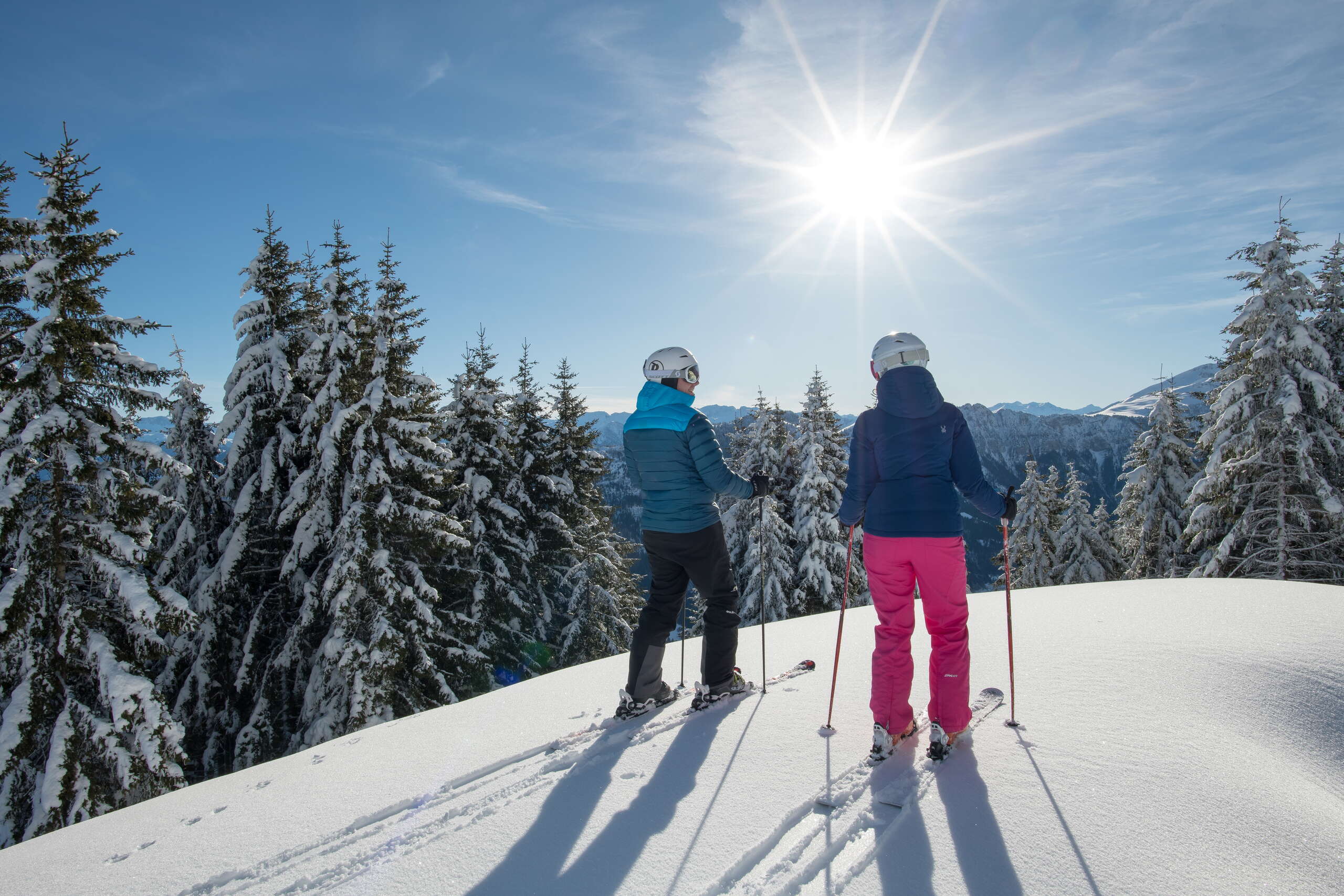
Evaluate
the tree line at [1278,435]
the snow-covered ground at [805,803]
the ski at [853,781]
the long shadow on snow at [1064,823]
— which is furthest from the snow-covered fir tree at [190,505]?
the tree line at [1278,435]

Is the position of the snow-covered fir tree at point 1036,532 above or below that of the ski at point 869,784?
below

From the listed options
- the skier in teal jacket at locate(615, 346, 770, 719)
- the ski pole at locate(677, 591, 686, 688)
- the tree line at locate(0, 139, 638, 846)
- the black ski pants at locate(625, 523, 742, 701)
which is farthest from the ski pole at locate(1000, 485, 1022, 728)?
the tree line at locate(0, 139, 638, 846)

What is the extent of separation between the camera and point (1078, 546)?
89.6 feet

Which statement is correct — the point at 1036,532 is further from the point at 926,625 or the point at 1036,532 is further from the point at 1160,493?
the point at 926,625

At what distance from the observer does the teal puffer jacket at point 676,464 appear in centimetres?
418

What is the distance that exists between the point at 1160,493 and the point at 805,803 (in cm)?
2538

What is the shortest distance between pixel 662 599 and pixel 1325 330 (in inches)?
862

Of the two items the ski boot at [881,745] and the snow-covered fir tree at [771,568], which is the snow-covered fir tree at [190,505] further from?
the ski boot at [881,745]

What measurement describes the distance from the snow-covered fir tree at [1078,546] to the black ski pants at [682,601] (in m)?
28.1

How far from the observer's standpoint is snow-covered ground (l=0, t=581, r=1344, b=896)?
243cm

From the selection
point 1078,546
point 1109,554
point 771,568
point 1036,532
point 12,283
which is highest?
point 12,283

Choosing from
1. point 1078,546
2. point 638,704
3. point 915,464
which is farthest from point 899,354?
point 1078,546

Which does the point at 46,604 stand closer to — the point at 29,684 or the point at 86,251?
the point at 29,684

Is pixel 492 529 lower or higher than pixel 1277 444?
lower
